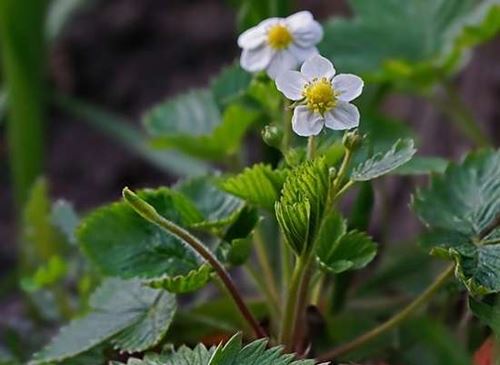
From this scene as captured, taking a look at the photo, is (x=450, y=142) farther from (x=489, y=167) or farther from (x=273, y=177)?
(x=273, y=177)

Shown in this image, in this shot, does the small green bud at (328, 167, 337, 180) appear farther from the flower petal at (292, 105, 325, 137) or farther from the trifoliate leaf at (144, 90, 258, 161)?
the trifoliate leaf at (144, 90, 258, 161)

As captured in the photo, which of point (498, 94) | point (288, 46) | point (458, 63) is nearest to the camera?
point (288, 46)

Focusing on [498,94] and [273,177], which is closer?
[273,177]

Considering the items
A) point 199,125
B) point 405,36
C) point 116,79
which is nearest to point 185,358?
point 199,125

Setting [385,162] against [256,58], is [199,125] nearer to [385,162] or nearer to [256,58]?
[256,58]

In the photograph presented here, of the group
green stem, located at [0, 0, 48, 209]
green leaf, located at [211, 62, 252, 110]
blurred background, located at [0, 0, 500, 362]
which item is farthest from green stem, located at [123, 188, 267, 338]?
blurred background, located at [0, 0, 500, 362]

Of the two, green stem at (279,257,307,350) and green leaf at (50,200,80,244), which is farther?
green leaf at (50,200,80,244)

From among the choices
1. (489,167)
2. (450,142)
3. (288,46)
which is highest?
(288,46)

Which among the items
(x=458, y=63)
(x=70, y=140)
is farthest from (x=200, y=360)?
(x=70, y=140)
